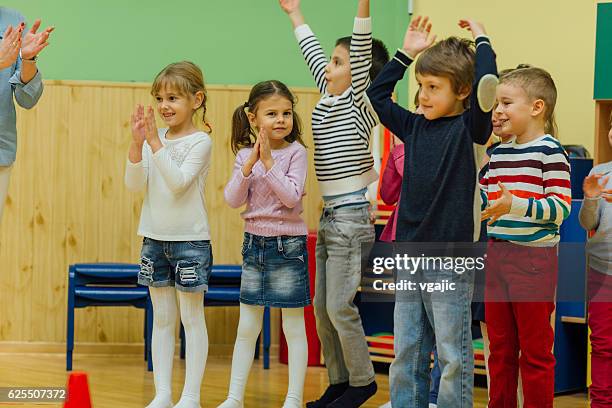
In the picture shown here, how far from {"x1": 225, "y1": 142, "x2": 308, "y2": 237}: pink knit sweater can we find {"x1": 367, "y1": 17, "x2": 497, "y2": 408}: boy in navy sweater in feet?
2.01

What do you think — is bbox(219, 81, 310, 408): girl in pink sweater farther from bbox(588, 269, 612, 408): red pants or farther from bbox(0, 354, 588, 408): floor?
bbox(588, 269, 612, 408): red pants

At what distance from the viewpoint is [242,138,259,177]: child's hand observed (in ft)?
11.1

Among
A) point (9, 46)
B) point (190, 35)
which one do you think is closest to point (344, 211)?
point (9, 46)

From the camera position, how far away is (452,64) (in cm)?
288

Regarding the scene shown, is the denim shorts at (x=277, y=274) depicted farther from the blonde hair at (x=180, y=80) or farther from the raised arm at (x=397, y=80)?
the raised arm at (x=397, y=80)

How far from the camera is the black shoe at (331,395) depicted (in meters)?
3.62

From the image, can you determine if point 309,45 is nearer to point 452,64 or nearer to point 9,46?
point 452,64

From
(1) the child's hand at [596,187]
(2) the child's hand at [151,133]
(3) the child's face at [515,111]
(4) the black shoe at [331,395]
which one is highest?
(3) the child's face at [515,111]

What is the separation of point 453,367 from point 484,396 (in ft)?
4.60

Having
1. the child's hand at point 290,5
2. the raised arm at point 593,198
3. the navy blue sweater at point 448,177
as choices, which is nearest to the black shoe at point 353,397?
the navy blue sweater at point 448,177

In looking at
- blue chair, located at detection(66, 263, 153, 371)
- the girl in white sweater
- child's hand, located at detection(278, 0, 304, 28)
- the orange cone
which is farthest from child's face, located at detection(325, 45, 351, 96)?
blue chair, located at detection(66, 263, 153, 371)

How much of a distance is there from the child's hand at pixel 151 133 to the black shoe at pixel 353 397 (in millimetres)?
1091

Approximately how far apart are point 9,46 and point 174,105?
1.95 feet

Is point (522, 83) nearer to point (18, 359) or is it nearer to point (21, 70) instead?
point (21, 70)
